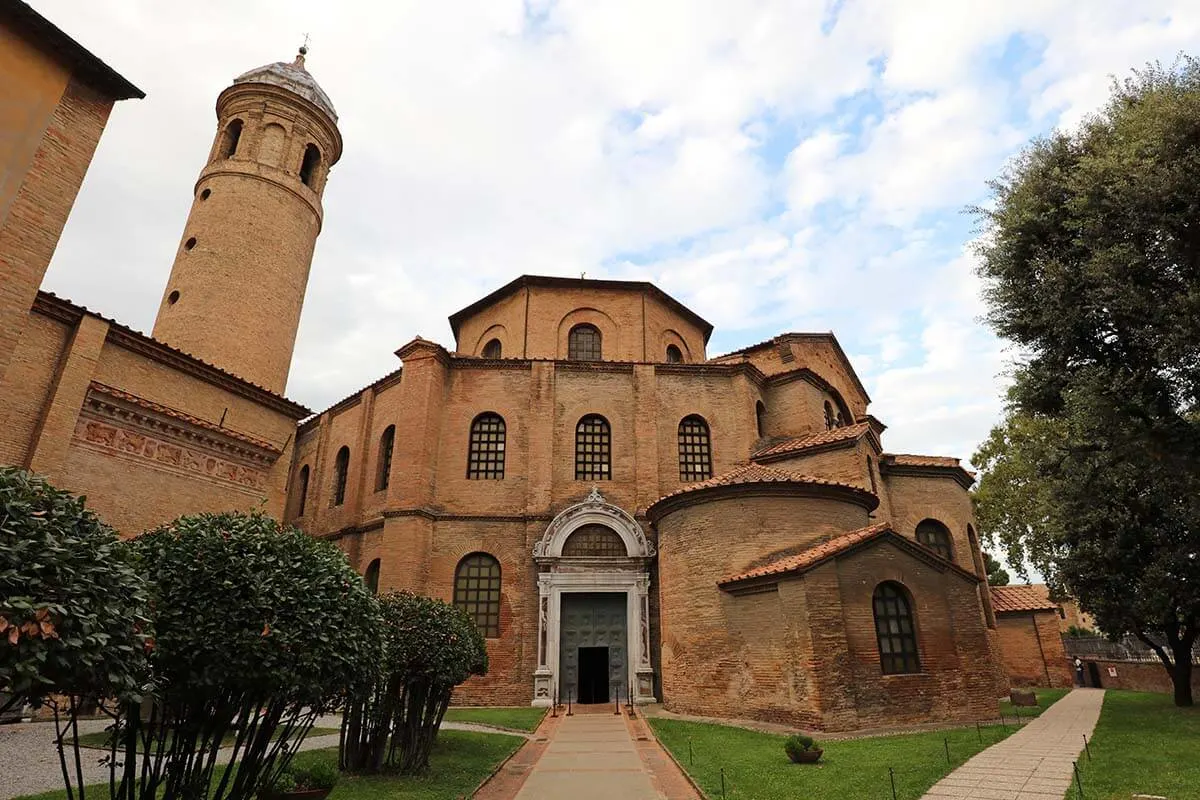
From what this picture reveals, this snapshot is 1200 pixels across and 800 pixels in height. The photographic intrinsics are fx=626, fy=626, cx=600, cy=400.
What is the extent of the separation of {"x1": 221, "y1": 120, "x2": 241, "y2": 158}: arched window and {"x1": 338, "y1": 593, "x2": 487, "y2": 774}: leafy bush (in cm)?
1962

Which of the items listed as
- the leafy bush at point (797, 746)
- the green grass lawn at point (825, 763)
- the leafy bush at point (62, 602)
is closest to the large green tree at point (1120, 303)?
the green grass lawn at point (825, 763)

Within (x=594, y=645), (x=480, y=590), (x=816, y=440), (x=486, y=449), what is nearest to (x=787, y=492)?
(x=816, y=440)

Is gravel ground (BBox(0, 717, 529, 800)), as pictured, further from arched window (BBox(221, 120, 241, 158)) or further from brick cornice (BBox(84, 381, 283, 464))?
arched window (BBox(221, 120, 241, 158))

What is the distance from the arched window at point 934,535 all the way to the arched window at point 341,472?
752 inches

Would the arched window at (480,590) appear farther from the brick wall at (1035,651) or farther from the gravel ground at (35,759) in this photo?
the brick wall at (1035,651)

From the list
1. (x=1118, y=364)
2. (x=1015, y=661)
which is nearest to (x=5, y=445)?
(x=1118, y=364)

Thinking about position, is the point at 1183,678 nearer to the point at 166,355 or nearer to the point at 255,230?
the point at 166,355

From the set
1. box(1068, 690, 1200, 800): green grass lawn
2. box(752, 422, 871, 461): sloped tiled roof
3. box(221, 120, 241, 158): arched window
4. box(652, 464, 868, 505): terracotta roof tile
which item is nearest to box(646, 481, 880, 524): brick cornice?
box(652, 464, 868, 505): terracotta roof tile

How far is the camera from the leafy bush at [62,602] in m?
2.85

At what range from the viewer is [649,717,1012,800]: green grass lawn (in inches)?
301

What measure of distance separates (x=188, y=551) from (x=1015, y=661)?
29962 mm

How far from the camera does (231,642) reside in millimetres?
4277

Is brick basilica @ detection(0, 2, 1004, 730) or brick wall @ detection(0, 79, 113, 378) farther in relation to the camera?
brick basilica @ detection(0, 2, 1004, 730)

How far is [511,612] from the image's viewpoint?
17719 mm
